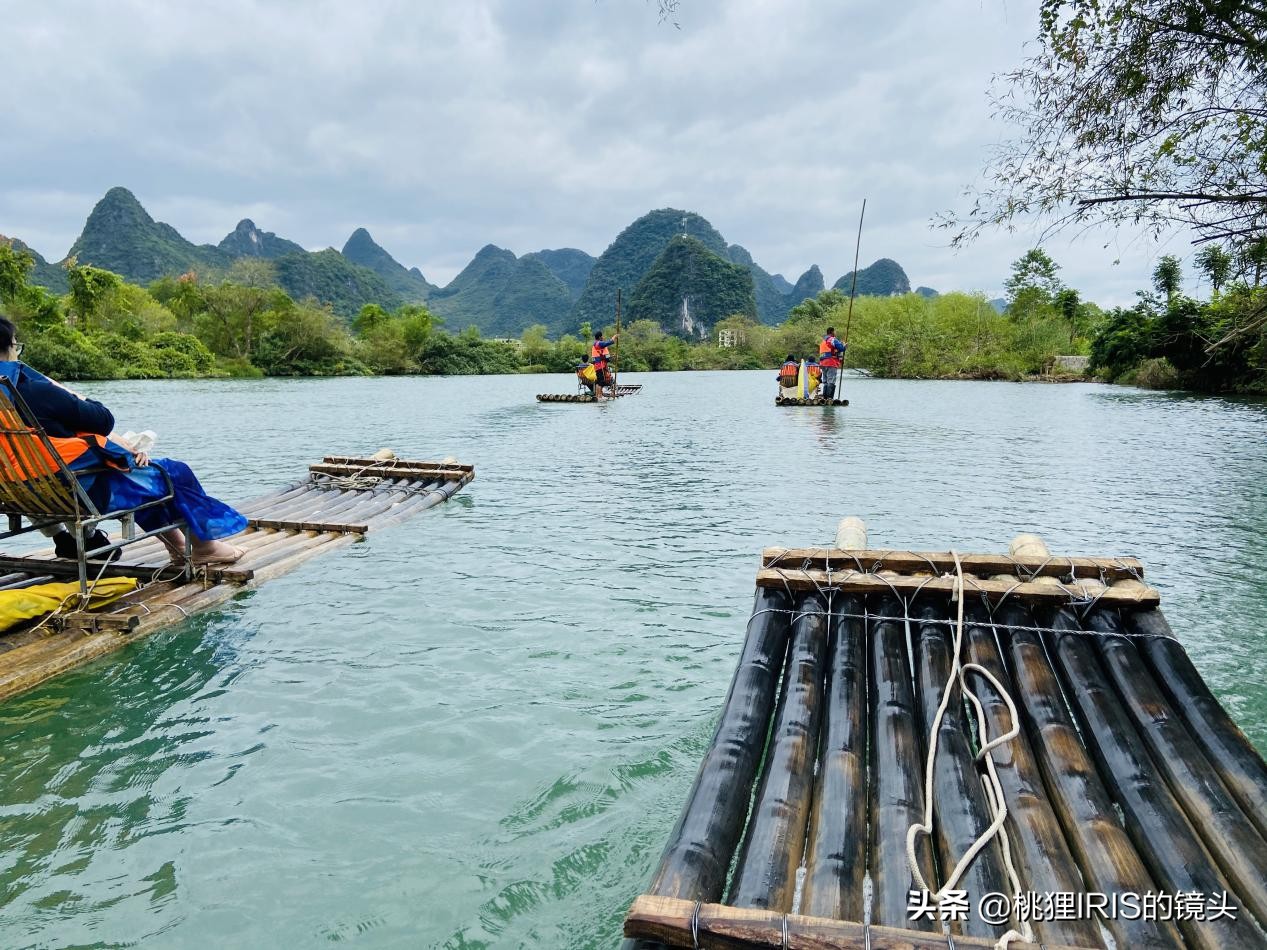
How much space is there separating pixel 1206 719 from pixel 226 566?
548 centimetres

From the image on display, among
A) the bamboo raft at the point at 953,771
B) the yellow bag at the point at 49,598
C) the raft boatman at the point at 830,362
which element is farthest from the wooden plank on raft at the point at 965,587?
the raft boatman at the point at 830,362

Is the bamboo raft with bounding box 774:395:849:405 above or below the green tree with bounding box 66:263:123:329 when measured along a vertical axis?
below

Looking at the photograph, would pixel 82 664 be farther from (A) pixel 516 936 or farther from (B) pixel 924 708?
(B) pixel 924 708

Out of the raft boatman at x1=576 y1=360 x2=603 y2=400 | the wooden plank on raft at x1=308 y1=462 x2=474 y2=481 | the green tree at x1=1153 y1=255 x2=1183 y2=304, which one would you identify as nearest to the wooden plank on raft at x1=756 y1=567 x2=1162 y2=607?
the wooden plank on raft at x1=308 y1=462 x2=474 y2=481

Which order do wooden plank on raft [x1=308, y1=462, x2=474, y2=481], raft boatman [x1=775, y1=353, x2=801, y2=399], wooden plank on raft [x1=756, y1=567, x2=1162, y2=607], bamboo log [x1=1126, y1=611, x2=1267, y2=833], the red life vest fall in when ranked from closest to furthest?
bamboo log [x1=1126, y1=611, x2=1267, y2=833] → wooden plank on raft [x1=756, y1=567, x2=1162, y2=607] → wooden plank on raft [x1=308, y1=462, x2=474, y2=481] → the red life vest → raft boatman [x1=775, y1=353, x2=801, y2=399]

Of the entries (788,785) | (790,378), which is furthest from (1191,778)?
(790,378)

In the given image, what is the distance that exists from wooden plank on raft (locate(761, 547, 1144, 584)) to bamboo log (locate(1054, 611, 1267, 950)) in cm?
45

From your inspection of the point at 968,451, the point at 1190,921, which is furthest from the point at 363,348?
the point at 1190,921

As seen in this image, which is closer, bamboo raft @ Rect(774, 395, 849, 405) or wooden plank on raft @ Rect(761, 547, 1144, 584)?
wooden plank on raft @ Rect(761, 547, 1144, 584)

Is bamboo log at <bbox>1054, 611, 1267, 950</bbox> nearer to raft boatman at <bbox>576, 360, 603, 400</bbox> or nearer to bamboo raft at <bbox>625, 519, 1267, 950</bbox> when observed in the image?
bamboo raft at <bbox>625, 519, 1267, 950</bbox>

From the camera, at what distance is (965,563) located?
11.2 feet

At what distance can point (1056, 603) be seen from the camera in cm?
311

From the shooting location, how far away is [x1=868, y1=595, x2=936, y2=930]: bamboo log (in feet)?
6.15

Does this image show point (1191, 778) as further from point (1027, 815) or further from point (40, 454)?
point (40, 454)
